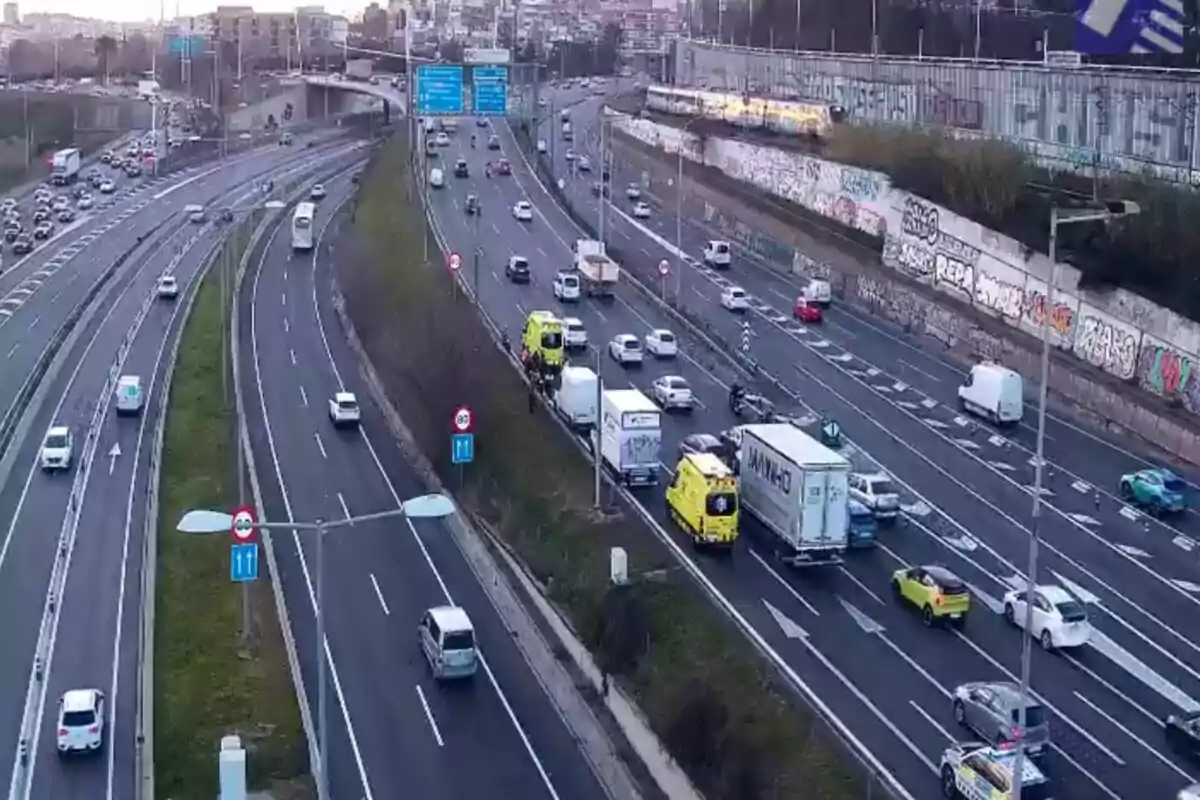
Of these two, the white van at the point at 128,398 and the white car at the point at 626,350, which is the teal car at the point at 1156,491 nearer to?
the white car at the point at 626,350

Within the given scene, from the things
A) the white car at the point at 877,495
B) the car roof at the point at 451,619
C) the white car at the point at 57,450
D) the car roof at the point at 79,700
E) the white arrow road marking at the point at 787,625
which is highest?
the white car at the point at 877,495

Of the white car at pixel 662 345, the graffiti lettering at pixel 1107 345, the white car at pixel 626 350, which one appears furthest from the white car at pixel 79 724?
the graffiti lettering at pixel 1107 345

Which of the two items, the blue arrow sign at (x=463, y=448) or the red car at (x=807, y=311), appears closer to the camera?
the blue arrow sign at (x=463, y=448)

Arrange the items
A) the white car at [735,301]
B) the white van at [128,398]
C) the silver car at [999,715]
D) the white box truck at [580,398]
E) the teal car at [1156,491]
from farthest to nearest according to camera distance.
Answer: the white car at [735,301] → the white van at [128,398] → the white box truck at [580,398] → the teal car at [1156,491] → the silver car at [999,715]

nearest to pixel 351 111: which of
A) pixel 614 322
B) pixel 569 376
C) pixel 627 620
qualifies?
pixel 614 322

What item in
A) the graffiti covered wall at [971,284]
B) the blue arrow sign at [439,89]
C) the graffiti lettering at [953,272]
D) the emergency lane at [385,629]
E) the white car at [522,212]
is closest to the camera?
the emergency lane at [385,629]

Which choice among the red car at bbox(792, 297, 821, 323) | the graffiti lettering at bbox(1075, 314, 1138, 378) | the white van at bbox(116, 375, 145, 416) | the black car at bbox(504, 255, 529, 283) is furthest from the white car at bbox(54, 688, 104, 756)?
the black car at bbox(504, 255, 529, 283)
